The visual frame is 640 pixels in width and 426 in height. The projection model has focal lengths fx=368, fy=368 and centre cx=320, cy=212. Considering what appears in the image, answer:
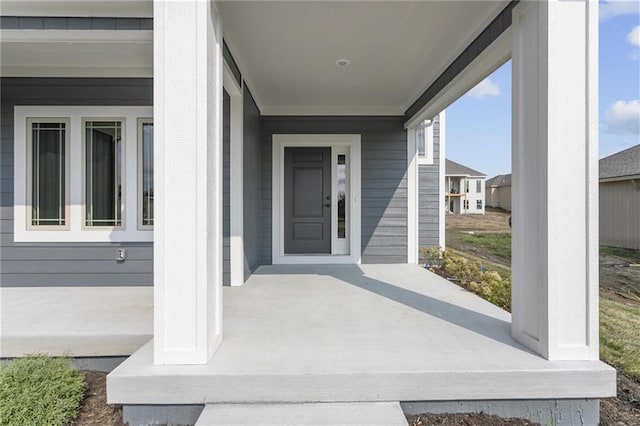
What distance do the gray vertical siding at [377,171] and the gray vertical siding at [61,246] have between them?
2.15 m

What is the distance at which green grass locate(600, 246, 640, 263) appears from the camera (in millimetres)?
8087

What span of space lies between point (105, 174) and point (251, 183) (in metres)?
1.72

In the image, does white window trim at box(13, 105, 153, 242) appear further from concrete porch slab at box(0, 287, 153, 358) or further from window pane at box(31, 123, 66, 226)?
concrete porch slab at box(0, 287, 153, 358)

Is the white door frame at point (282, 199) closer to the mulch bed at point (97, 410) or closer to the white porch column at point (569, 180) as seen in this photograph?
the mulch bed at point (97, 410)

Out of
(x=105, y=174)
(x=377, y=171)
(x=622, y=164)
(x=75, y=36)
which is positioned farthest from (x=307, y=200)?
(x=622, y=164)

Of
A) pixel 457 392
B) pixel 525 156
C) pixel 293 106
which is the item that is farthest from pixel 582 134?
pixel 293 106

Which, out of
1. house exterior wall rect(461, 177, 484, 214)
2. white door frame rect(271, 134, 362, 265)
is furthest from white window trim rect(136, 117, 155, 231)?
house exterior wall rect(461, 177, 484, 214)

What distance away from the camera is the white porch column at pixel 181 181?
207cm

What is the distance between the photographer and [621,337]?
3.41m

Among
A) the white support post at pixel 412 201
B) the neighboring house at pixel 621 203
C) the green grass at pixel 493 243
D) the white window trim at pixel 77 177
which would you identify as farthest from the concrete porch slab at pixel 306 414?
the neighboring house at pixel 621 203

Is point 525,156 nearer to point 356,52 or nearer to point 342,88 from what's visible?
point 356,52

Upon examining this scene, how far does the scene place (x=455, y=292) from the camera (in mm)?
3955

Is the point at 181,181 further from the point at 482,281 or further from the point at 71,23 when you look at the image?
the point at 482,281

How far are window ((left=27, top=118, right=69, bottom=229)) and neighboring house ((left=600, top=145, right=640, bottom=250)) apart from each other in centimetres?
1197
